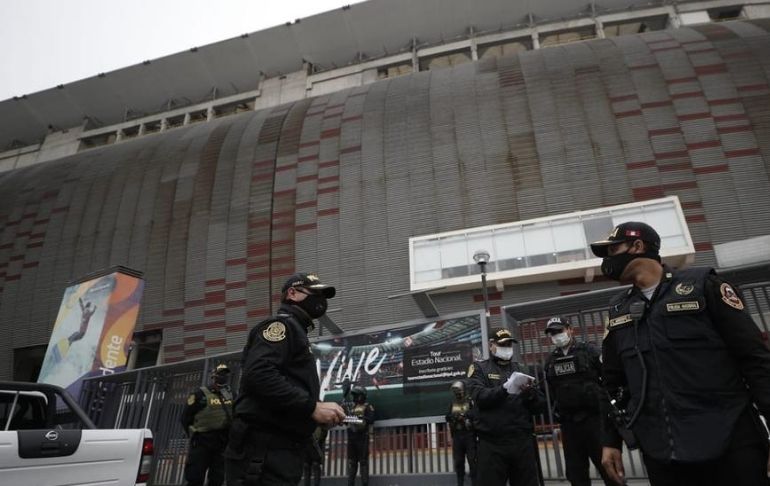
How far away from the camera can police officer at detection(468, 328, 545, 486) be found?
449cm

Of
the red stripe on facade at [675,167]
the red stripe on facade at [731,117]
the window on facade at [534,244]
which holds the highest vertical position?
the red stripe on facade at [731,117]

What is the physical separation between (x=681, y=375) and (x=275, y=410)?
242 cm

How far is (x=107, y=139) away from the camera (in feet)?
135

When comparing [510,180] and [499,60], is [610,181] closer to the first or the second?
[510,180]

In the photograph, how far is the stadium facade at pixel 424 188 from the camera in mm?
19172

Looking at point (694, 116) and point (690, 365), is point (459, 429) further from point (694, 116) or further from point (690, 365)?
point (694, 116)

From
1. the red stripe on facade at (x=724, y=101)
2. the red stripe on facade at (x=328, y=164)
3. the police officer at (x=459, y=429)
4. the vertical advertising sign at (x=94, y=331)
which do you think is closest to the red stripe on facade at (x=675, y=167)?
the red stripe on facade at (x=724, y=101)

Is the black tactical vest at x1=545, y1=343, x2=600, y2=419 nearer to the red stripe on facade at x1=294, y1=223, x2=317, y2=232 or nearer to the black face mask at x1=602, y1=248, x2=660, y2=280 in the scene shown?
the black face mask at x1=602, y1=248, x2=660, y2=280

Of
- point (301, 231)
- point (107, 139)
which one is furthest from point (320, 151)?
point (107, 139)

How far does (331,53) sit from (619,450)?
37739 millimetres

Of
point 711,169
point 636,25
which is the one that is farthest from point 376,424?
point 636,25

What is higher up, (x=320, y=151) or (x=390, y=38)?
(x=390, y=38)

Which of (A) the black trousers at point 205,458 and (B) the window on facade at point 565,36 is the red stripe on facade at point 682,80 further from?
(A) the black trousers at point 205,458

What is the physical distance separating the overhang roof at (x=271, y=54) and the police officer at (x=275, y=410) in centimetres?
3521
